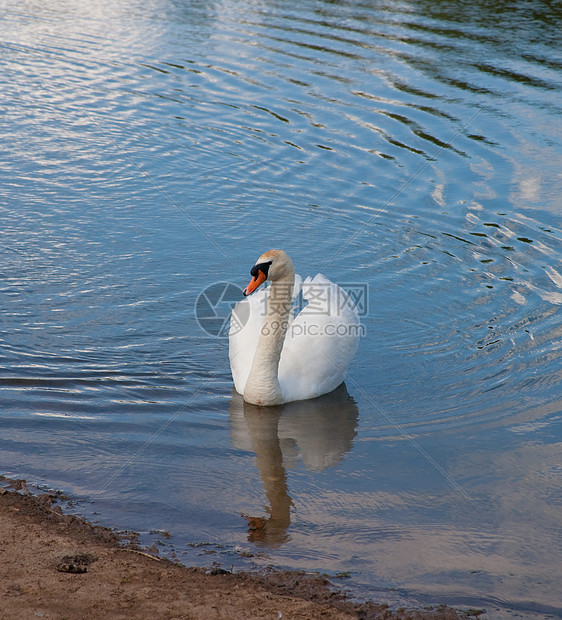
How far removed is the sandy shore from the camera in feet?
13.6

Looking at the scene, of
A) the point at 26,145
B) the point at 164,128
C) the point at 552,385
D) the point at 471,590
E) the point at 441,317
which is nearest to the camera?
the point at 471,590

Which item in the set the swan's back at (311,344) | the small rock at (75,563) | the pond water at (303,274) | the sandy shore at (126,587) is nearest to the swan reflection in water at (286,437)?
the pond water at (303,274)

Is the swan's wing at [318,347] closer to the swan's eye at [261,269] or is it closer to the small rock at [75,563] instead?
the swan's eye at [261,269]

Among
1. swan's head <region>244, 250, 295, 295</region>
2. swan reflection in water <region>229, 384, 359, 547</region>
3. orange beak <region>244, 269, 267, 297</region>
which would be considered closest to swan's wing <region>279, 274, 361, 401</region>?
swan reflection in water <region>229, 384, 359, 547</region>

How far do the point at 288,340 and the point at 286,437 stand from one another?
3.42 ft

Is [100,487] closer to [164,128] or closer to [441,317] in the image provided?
[441,317]

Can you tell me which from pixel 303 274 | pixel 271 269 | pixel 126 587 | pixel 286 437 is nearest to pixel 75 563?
pixel 126 587

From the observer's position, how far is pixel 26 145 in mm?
12164

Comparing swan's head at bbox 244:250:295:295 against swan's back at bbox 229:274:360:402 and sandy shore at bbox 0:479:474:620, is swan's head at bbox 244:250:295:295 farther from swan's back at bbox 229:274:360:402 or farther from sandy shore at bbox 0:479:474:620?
sandy shore at bbox 0:479:474:620

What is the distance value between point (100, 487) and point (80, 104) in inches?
392

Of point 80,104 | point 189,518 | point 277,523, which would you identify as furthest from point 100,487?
point 80,104

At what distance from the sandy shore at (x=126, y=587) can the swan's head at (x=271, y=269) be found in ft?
7.89

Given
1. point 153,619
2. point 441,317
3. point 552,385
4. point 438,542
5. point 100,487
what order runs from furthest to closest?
point 441,317
point 552,385
point 100,487
point 438,542
point 153,619

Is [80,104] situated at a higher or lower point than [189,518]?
higher
